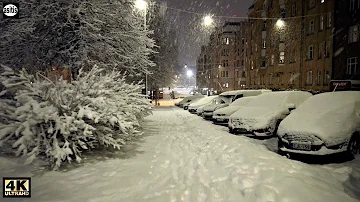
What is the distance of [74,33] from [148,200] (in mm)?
7592

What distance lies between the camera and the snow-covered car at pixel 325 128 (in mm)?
6082

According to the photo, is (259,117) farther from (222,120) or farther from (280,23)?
(280,23)

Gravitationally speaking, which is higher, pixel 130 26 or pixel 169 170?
pixel 130 26

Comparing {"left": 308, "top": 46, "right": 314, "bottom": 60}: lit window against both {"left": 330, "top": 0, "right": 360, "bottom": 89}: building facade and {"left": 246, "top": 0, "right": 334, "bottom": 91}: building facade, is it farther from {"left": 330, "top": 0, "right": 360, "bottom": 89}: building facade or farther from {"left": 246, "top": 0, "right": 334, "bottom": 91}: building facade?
{"left": 330, "top": 0, "right": 360, "bottom": 89}: building facade

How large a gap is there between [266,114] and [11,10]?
10.3m

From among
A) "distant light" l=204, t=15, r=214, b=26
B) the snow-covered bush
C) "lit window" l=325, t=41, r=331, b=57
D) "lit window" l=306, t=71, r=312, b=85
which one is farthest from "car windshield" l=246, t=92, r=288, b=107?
"lit window" l=306, t=71, r=312, b=85

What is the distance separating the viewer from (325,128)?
6352mm

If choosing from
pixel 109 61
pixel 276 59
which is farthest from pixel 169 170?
pixel 276 59

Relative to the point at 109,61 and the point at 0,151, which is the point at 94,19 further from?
the point at 0,151

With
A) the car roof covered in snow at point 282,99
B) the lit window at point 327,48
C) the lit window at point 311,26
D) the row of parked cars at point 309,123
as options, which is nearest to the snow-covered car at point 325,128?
the row of parked cars at point 309,123

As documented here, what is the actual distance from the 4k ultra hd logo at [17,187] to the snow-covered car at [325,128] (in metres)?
6.10

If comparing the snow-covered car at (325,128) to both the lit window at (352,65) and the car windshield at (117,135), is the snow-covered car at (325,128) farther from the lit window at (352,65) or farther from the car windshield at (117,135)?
the lit window at (352,65)

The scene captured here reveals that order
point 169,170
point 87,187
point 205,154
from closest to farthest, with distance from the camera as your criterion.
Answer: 1. point 87,187
2. point 169,170
3. point 205,154

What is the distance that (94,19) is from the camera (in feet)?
29.3
